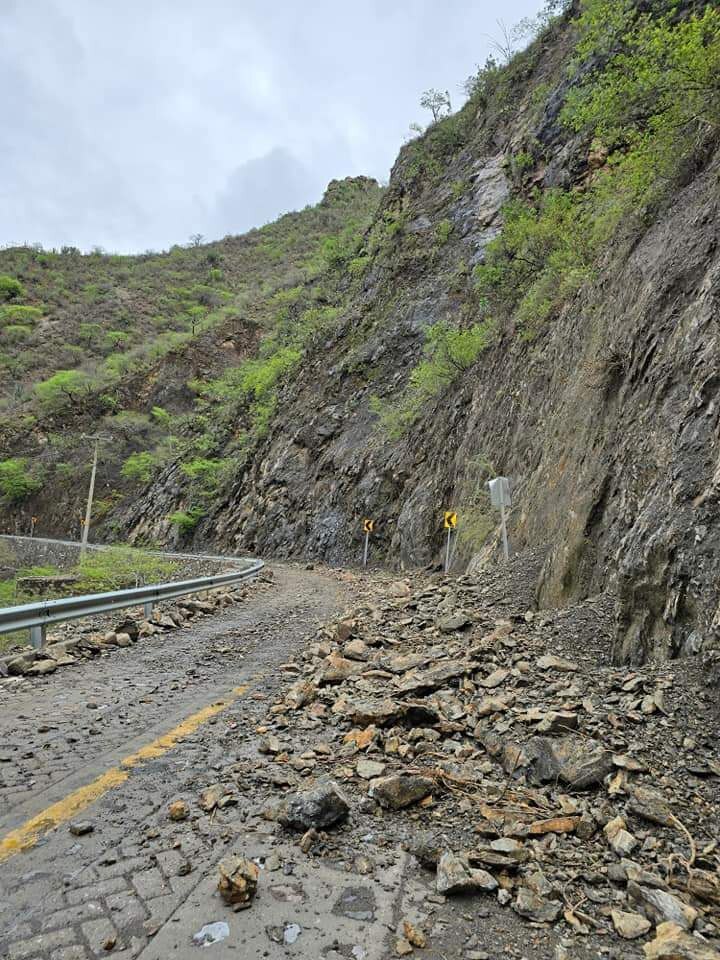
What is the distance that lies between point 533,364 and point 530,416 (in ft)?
5.76

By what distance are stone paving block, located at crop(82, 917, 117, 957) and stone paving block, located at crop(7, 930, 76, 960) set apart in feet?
0.16

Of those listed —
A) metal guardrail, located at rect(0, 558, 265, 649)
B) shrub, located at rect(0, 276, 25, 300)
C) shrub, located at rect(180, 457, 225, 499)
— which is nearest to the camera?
metal guardrail, located at rect(0, 558, 265, 649)

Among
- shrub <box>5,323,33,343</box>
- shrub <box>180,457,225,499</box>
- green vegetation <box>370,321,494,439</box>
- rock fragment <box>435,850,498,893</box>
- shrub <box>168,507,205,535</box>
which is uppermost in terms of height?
shrub <box>5,323,33,343</box>

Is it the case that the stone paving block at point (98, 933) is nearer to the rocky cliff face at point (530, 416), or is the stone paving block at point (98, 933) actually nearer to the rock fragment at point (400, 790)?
the rock fragment at point (400, 790)

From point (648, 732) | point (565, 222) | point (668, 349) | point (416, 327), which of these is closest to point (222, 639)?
point (648, 732)

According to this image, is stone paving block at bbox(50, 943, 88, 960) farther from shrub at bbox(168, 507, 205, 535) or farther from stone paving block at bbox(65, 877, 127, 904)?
shrub at bbox(168, 507, 205, 535)

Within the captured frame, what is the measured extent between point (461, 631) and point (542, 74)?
30.8 meters

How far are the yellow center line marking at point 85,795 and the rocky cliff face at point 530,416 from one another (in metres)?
3.45

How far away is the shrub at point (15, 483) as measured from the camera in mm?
43969

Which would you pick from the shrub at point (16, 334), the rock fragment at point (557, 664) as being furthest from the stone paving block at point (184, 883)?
the shrub at point (16, 334)

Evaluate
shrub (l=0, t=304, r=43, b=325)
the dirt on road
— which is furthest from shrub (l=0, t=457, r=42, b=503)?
the dirt on road

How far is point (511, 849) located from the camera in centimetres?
237

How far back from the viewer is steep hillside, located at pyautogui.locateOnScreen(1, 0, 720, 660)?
18.6 ft

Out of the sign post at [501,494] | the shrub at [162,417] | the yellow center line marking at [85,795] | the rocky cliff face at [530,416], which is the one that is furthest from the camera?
the shrub at [162,417]
